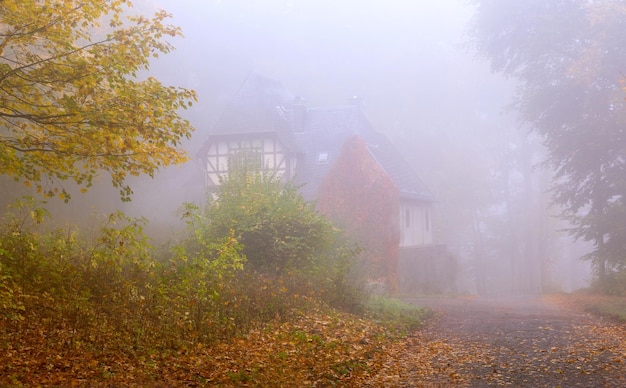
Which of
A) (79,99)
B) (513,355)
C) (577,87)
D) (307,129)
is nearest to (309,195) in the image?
(307,129)

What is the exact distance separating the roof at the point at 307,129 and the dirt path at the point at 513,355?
22237 mm

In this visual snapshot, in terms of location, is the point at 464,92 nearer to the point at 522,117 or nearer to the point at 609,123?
the point at 522,117

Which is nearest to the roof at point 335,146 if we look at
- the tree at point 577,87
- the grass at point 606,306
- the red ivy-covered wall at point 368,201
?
the red ivy-covered wall at point 368,201

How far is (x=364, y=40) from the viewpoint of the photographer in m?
59.5

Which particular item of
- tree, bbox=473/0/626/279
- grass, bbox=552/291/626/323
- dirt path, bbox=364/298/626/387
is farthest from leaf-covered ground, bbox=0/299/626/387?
tree, bbox=473/0/626/279

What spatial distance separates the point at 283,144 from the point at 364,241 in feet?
26.5

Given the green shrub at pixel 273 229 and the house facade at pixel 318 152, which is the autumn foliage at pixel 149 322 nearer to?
the green shrub at pixel 273 229

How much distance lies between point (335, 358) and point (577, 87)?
21.6 metres

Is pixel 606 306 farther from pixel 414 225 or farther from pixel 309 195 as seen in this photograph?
pixel 414 225

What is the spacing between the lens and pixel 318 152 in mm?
41438

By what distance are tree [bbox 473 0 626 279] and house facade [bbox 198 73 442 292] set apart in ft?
24.8

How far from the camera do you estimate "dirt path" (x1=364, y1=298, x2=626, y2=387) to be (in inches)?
404

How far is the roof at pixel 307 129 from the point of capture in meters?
39.6

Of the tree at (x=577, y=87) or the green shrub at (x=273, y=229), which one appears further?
the tree at (x=577, y=87)
